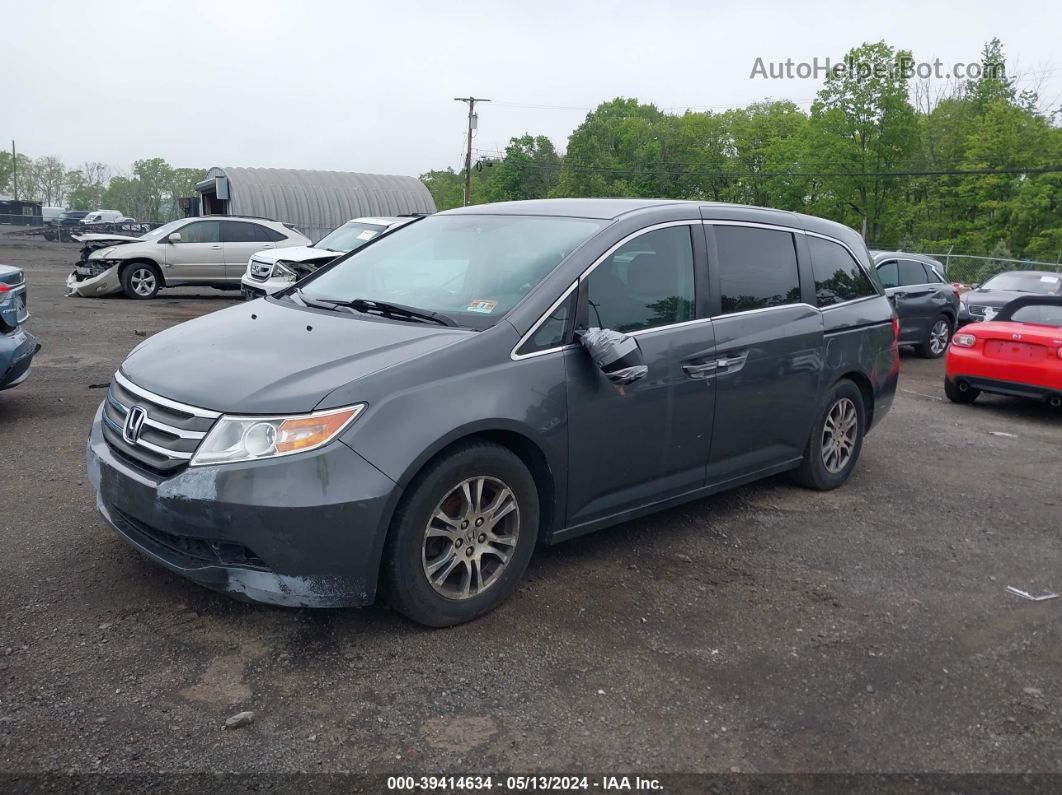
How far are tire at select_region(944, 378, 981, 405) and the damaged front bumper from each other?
47.3ft

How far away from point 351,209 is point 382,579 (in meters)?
38.0

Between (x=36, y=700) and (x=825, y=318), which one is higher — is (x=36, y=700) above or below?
below

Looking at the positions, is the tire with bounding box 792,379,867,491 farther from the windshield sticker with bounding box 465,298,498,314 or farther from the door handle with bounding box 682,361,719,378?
the windshield sticker with bounding box 465,298,498,314

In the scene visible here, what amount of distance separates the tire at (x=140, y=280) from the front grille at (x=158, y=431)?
14938 millimetres

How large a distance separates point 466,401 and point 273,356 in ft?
2.78

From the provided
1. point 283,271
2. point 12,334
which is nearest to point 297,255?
point 283,271

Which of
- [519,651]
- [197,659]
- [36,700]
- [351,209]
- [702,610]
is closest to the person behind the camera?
[36,700]

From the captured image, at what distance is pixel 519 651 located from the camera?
12.3 ft

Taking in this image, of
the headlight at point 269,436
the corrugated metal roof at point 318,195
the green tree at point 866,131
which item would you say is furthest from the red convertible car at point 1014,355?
the green tree at point 866,131

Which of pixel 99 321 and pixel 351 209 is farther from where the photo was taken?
pixel 351 209

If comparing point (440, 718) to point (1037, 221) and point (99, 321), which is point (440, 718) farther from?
point (1037, 221)

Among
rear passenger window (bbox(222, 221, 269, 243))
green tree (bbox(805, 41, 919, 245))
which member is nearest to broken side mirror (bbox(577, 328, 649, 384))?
rear passenger window (bbox(222, 221, 269, 243))

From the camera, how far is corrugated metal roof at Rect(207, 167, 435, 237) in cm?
3834

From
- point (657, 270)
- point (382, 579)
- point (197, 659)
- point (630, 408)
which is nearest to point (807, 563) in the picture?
point (630, 408)
